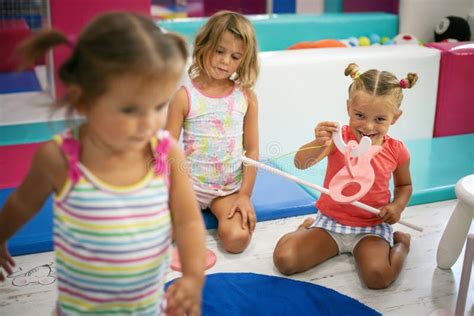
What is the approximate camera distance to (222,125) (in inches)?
63.5

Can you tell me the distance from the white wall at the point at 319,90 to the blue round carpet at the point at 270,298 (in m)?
0.63

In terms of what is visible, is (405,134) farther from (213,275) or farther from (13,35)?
(13,35)

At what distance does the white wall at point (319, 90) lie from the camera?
2100 millimetres

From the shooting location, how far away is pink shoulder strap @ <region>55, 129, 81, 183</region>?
2.55ft

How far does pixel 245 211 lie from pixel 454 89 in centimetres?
126

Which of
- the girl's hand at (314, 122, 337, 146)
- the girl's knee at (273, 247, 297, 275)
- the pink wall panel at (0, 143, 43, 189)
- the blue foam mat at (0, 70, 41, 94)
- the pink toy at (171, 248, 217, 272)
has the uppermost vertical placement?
the girl's hand at (314, 122, 337, 146)

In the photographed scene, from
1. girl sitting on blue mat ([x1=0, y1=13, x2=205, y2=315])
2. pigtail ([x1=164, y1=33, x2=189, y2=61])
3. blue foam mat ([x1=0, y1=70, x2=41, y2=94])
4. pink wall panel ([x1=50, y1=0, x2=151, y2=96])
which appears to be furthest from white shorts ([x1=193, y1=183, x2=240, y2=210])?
blue foam mat ([x1=0, y1=70, x2=41, y2=94])

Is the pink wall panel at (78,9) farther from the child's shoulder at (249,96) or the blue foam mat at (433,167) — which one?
the blue foam mat at (433,167)

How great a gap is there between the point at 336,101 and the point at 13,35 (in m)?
1.77

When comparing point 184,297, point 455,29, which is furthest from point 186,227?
point 455,29

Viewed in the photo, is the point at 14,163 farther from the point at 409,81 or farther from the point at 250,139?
the point at 409,81

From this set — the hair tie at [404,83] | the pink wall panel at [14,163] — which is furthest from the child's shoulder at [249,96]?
the pink wall panel at [14,163]

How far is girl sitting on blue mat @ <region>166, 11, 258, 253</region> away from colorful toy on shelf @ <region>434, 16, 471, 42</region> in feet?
5.50

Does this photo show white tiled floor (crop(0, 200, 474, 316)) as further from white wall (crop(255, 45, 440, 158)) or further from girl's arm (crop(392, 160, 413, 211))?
white wall (crop(255, 45, 440, 158))
